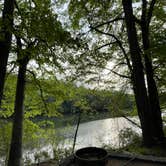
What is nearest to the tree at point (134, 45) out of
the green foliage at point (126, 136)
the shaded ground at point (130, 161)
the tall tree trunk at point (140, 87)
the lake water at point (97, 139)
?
the tall tree trunk at point (140, 87)

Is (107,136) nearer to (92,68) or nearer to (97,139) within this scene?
(97,139)

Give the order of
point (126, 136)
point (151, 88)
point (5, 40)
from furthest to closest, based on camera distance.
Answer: point (126, 136), point (151, 88), point (5, 40)

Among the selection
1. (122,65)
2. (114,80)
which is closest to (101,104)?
(114,80)

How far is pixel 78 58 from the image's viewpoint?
812 centimetres

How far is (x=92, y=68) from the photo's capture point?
29.6 ft

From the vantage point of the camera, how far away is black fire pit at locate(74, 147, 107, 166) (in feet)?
9.59

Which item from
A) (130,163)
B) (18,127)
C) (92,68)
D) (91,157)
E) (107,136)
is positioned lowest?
(107,136)

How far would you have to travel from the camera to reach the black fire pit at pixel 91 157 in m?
2.92

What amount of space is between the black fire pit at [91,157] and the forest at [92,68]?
8.25 feet

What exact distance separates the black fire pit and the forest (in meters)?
2.52

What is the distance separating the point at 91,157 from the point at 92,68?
239 inches

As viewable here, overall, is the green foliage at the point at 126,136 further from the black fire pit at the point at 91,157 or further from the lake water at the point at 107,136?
the black fire pit at the point at 91,157

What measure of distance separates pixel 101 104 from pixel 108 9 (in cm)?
431

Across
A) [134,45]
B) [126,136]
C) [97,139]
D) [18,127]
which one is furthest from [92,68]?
[97,139]
